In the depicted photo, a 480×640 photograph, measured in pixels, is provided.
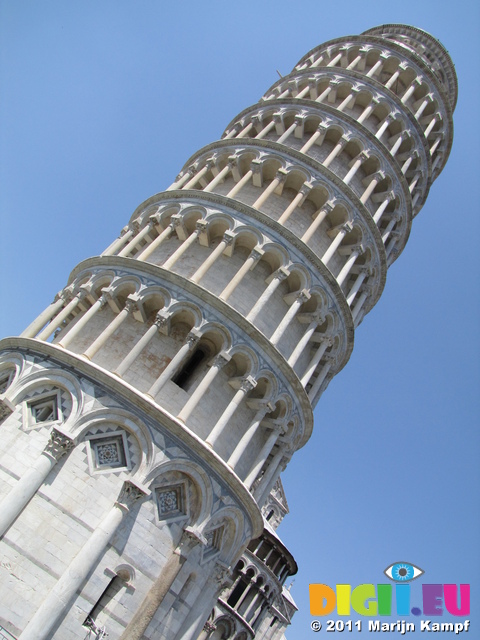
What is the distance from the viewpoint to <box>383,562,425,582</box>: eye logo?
57.4 ft

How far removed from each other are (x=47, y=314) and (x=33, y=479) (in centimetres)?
519

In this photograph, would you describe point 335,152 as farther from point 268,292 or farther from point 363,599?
point 363,599

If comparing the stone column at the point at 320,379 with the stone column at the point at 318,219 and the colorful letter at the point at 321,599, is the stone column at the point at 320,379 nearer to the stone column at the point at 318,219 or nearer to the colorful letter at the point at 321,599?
the stone column at the point at 318,219

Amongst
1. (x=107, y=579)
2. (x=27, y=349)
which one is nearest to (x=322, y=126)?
(x=27, y=349)

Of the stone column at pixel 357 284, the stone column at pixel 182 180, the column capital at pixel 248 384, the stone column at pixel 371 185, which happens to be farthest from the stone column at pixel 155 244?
the stone column at pixel 371 185

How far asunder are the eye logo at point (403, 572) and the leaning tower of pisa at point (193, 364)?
5.86 meters

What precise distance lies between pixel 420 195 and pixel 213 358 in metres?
14.5

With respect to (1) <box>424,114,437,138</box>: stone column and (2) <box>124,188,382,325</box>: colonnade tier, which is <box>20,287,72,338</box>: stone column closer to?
(2) <box>124,188,382,325</box>: colonnade tier

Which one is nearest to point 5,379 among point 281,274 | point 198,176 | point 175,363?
point 175,363

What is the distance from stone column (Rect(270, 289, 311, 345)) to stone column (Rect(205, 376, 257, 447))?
1477 mm

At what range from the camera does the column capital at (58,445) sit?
11289 millimetres

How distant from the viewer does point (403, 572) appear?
17.9 m

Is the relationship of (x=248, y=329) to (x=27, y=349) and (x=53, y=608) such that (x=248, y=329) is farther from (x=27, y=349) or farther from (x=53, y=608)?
(x=53, y=608)

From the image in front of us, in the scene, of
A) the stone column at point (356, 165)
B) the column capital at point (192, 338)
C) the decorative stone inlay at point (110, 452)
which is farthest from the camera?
the stone column at point (356, 165)
